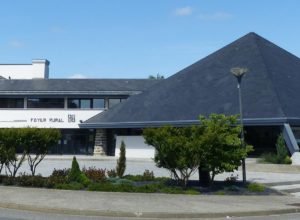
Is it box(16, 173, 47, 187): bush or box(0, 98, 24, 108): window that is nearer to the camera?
box(16, 173, 47, 187): bush

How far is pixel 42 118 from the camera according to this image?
47.7 meters

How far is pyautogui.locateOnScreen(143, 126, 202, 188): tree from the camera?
16.8 metres

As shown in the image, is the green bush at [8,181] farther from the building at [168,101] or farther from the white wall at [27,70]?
the white wall at [27,70]

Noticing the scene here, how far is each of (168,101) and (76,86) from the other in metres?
14.4

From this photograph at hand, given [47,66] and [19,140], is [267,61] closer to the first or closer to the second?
[19,140]

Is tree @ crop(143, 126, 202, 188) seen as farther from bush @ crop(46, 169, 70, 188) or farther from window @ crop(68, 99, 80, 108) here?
window @ crop(68, 99, 80, 108)

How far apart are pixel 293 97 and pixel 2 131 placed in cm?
2229

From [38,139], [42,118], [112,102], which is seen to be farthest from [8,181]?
[112,102]

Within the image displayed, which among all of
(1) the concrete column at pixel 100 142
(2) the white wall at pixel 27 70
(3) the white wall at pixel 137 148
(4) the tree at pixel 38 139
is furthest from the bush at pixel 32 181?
(2) the white wall at pixel 27 70

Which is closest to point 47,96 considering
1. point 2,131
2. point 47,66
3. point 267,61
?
point 47,66

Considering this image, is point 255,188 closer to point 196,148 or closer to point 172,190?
point 196,148

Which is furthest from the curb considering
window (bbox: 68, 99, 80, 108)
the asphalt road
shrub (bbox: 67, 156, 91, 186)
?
window (bbox: 68, 99, 80, 108)

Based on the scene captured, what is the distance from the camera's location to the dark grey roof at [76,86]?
4794 cm

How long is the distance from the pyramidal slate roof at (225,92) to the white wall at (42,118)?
4.65m
